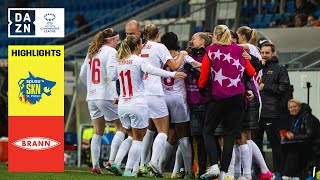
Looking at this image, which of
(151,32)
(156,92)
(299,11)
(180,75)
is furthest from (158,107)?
(299,11)

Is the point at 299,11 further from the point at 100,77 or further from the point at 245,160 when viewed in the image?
the point at 245,160

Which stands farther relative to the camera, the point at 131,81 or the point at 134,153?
the point at 134,153

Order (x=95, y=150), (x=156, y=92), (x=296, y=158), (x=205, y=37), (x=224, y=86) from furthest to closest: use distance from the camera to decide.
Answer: (x=296, y=158), (x=95, y=150), (x=156, y=92), (x=205, y=37), (x=224, y=86)

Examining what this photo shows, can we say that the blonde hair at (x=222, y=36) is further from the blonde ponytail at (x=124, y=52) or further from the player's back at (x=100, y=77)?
the player's back at (x=100, y=77)

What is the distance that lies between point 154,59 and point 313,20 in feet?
24.7

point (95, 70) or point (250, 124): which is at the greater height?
point (95, 70)

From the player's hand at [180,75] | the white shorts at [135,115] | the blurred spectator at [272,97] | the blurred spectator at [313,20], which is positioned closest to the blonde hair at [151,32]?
the white shorts at [135,115]

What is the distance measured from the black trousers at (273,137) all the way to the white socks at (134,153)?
1781 mm

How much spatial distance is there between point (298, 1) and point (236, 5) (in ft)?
5.69

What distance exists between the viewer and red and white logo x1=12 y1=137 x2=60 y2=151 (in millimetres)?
15008

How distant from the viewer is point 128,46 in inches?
563

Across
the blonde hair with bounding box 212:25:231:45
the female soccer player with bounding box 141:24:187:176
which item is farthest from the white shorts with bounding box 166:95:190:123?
the blonde hair with bounding box 212:25:231:45

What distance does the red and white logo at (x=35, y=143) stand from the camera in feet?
49.2

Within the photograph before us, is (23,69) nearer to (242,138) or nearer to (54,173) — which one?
(54,173)
